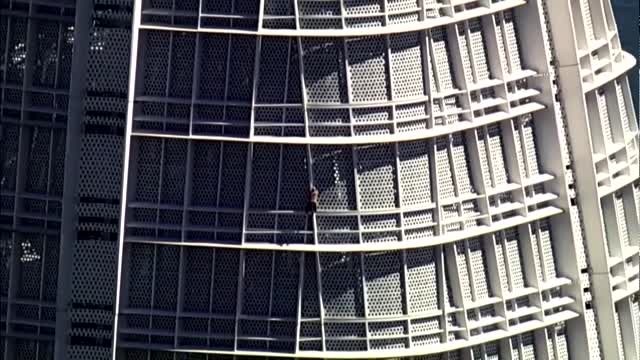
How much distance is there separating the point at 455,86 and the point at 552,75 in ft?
9.11

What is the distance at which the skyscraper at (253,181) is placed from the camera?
35656 millimetres

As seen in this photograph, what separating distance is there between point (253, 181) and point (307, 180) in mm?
1000

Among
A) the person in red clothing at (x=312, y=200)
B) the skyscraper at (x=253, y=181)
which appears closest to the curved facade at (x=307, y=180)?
the skyscraper at (x=253, y=181)

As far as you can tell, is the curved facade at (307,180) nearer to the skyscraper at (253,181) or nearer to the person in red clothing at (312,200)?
the skyscraper at (253,181)

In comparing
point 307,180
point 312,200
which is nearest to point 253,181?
point 307,180

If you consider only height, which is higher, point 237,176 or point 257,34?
point 257,34

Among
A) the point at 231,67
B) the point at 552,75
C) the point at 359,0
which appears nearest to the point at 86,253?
the point at 231,67

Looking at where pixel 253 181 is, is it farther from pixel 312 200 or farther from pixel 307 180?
pixel 312 200

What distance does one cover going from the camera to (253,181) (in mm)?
35750

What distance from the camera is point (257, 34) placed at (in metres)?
35.3

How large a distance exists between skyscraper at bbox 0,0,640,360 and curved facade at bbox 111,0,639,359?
0.12 ft

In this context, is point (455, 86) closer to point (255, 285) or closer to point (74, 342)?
point (255, 285)

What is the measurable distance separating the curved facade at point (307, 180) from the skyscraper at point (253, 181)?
4cm

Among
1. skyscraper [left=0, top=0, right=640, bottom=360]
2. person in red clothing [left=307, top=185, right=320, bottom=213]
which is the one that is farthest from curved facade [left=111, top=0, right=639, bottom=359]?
person in red clothing [left=307, top=185, right=320, bottom=213]
